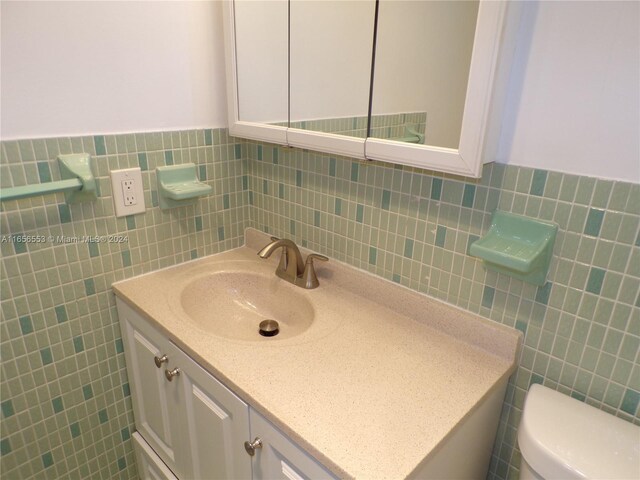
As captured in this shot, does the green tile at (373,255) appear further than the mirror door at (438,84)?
Yes

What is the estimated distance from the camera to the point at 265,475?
888 millimetres

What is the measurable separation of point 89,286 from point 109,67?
61 centimetres

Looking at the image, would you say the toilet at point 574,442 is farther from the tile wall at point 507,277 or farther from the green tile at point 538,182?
the green tile at point 538,182

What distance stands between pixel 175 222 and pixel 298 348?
2.07 feet

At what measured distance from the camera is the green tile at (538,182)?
0.82 meters

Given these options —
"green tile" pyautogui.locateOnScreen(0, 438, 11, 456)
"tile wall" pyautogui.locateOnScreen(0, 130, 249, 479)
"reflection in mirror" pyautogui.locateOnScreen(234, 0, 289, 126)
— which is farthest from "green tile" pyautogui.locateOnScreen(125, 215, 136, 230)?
"green tile" pyautogui.locateOnScreen(0, 438, 11, 456)

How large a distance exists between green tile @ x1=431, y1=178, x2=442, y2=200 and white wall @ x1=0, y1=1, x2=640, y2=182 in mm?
164

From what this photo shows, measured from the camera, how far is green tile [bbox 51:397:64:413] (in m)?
1.19

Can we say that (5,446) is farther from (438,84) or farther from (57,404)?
(438,84)

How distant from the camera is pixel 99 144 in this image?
110cm

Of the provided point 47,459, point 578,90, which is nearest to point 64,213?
point 47,459

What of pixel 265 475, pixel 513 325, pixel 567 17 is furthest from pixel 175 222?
pixel 567 17

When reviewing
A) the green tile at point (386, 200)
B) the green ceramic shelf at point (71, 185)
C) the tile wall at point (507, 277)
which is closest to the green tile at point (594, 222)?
the tile wall at point (507, 277)

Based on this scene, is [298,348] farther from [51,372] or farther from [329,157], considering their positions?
[51,372]
